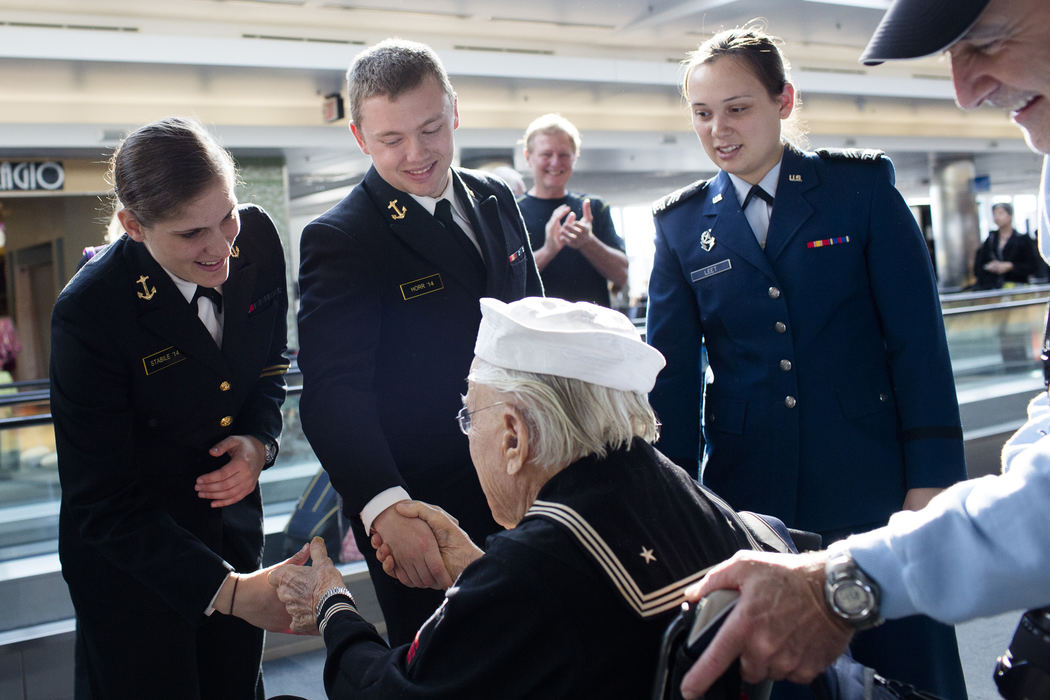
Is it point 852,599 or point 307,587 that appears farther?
point 307,587

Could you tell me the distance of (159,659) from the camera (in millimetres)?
1922

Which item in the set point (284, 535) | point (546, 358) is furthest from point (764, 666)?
point (284, 535)

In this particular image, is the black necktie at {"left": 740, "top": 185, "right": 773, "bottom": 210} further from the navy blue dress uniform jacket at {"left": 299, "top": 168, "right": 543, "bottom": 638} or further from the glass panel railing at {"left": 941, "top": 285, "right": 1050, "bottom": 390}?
the glass panel railing at {"left": 941, "top": 285, "right": 1050, "bottom": 390}

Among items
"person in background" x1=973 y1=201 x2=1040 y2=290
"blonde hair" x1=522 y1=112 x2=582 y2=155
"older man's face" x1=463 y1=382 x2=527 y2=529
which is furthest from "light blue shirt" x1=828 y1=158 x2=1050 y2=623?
"person in background" x1=973 y1=201 x2=1040 y2=290

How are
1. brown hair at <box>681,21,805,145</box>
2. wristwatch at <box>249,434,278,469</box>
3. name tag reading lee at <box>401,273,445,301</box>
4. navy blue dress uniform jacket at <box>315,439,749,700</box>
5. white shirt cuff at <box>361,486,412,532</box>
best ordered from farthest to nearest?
1. wristwatch at <box>249,434,278,469</box>
2. brown hair at <box>681,21,805,145</box>
3. name tag reading lee at <box>401,273,445,301</box>
4. white shirt cuff at <box>361,486,412,532</box>
5. navy blue dress uniform jacket at <box>315,439,749,700</box>

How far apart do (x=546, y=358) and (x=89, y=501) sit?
105cm

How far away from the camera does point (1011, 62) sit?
112cm

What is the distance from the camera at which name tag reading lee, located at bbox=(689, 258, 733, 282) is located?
2.11 metres

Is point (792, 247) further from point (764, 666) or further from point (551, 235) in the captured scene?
point (551, 235)

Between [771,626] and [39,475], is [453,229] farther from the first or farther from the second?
[39,475]

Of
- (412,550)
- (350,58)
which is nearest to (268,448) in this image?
(412,550)

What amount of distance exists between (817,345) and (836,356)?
48 mm

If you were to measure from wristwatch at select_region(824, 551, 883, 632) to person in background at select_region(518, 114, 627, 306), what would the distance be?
3120 millimetres

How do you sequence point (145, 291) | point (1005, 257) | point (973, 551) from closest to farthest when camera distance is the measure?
point (973, 551) < point (145, 291) < point (1005, 257)
